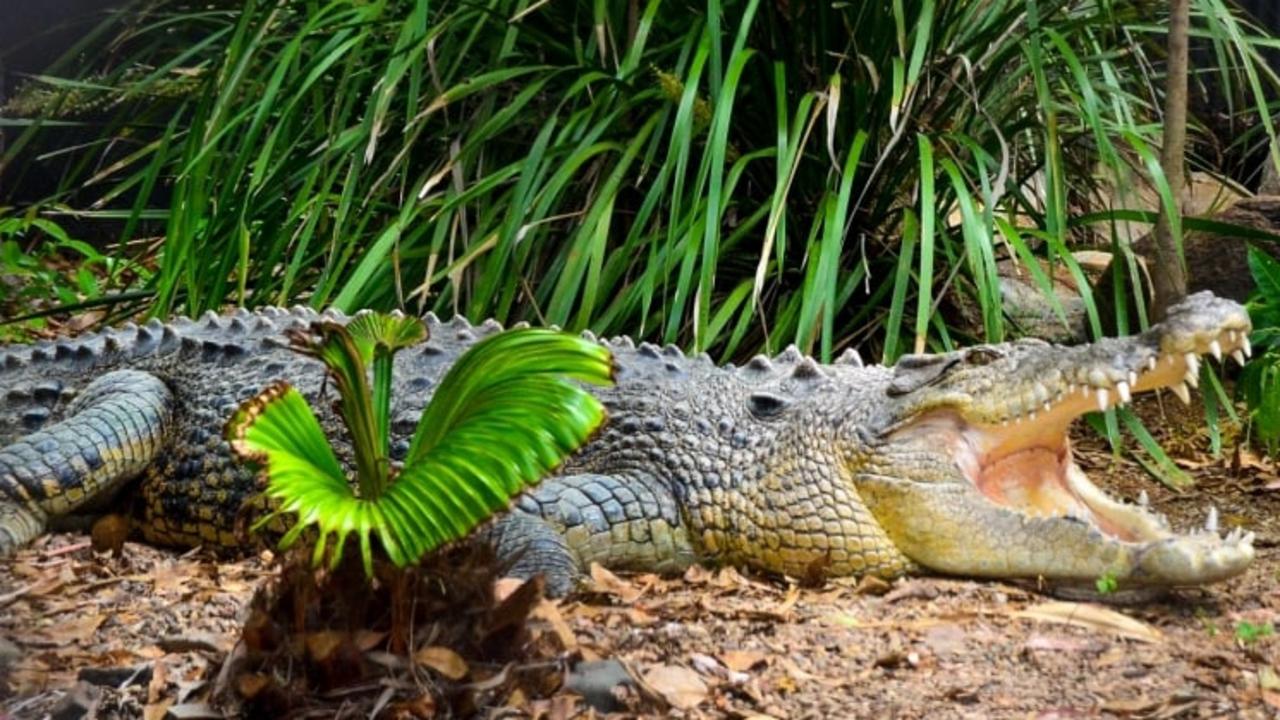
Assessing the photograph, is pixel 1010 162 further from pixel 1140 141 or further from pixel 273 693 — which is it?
pixel 273 693

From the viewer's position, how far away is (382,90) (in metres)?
4.73

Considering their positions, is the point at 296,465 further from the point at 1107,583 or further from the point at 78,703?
the point at 1107,583

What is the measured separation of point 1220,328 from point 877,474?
2.86 ft

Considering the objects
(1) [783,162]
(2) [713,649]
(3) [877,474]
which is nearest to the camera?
(2) [713,649]

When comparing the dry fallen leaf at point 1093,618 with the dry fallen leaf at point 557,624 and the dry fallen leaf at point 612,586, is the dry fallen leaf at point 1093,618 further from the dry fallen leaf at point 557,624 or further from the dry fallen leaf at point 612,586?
the dry fallen leaf at point 557,624

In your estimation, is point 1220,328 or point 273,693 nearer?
point 273,693

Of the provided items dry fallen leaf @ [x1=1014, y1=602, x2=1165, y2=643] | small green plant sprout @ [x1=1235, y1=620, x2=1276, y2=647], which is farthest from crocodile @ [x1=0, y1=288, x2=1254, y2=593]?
small green plant sprout @ [x1=1235, y1=620, x2=1276, y2=647]

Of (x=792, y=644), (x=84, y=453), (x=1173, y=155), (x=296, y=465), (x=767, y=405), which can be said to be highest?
(x=1173, y=155)

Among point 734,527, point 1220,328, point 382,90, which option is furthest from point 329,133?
point 1220,328

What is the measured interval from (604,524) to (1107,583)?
3.92 ft

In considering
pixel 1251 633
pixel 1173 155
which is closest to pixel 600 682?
pixel 1251 633

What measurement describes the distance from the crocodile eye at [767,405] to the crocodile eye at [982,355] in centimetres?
49

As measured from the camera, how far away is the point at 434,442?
7.94 ft

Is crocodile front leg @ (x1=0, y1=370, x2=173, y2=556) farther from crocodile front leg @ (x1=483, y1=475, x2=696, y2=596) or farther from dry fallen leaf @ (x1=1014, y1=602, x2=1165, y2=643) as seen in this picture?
dry fallen leaf @ (x1=1014, y1=602, x2=1165, y2=643)
